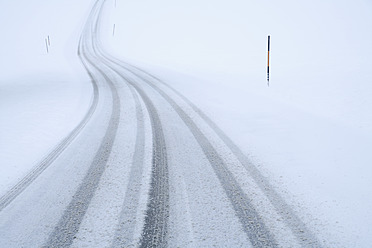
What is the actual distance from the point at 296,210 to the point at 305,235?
1.52 feet

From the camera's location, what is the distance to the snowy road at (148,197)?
2682mm

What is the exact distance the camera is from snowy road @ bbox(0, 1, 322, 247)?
2682 millimetres

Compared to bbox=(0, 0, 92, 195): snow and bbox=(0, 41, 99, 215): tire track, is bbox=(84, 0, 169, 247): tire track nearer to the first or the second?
bbox=(0, 41, 99, 215): tire track

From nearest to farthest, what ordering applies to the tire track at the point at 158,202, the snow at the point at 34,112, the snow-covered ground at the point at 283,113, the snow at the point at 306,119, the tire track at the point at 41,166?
the tire track at the point at 158,202, the snow at the point at 306,119, the snow-covered ground at the point at 283,113, the tire track at the point at 41,166, the snow at the point at 34,112

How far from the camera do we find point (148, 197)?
336cm

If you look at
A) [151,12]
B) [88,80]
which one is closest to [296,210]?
[88,80]

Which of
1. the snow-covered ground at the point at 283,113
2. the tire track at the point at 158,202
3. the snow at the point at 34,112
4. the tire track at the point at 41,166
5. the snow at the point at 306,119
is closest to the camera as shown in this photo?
the tire track at the point at 158,202

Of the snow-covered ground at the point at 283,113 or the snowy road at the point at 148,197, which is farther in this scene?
the snow-covered ground at the point at 283,113

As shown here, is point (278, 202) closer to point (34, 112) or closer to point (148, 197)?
point (148, 197)

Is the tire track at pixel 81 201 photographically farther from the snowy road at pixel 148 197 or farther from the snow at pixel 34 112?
the snow at pixel 34 112

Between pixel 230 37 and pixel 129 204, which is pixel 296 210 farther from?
pixel 230 37

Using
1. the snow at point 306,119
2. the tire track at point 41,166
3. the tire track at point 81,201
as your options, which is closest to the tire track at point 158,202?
the tire track at point 81,201

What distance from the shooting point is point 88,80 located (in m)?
13.1

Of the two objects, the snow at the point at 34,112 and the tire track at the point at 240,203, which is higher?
the snow at the point at 34,112
